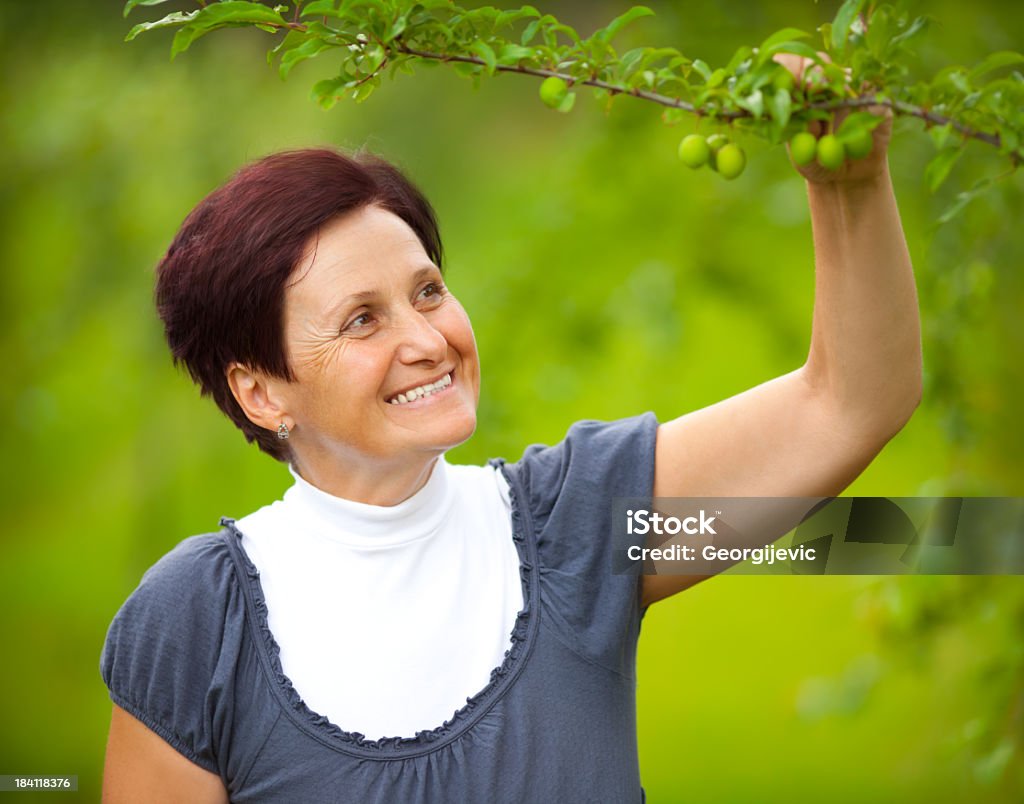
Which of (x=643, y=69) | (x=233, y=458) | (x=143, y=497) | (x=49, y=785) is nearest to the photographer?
(x=643, y=69)

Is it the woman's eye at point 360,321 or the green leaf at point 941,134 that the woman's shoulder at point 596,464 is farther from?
the green leaf at point 941,134

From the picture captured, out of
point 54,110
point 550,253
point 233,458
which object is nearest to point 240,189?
point 550,253

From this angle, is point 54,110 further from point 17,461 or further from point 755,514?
point 755,514

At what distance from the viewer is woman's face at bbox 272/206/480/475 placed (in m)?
1.21

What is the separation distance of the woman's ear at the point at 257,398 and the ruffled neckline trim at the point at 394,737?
0.16 metres

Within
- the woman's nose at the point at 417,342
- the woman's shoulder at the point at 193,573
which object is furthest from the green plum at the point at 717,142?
the woman's shoulder at the point at 193,573

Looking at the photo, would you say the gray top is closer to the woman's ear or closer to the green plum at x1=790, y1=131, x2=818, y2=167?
the woman's ear

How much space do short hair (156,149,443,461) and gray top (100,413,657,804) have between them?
0.22m

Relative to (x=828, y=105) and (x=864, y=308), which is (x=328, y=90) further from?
(x=864, y=308)

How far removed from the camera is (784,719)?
3051mm

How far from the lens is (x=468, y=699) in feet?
4.07

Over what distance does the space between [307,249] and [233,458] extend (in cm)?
207

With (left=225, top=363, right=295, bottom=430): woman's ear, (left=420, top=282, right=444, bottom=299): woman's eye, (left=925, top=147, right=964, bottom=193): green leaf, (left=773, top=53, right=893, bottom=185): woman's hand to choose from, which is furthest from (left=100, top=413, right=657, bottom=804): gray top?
(left=925, top=147, right=964, bottom=193): green leaf

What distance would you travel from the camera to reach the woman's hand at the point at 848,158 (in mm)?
894
